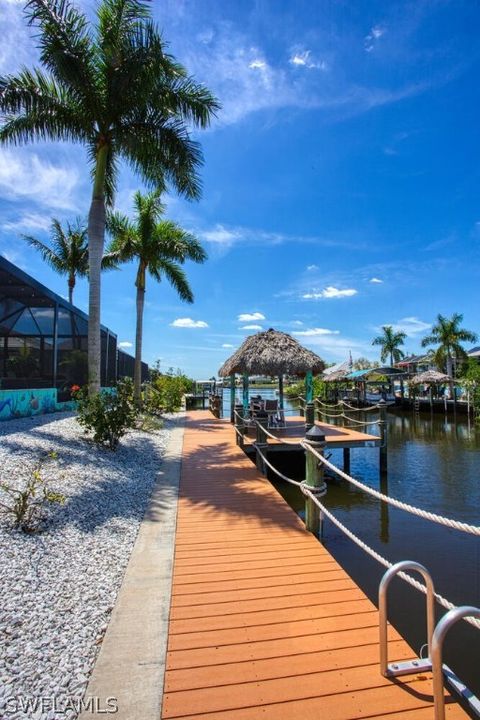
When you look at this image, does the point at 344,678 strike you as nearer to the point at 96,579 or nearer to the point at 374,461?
the point at 96,579

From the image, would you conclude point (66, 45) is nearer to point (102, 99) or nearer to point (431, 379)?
point (102, 99)

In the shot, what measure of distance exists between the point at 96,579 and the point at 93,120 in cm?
1103

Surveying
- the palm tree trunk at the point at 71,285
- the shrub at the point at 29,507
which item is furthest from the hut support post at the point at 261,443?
the palm tree trunk at the point at 71,285

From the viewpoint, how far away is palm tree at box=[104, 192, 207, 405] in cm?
1670

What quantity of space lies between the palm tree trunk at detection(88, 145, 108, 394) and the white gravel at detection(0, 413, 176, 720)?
Result: 2.65m

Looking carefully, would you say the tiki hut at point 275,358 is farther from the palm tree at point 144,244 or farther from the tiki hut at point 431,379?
the tiki hut at point 431,379

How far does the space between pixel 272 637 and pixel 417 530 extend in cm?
579

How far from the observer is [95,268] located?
32.7ft

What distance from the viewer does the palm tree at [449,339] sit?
40938 millimetres

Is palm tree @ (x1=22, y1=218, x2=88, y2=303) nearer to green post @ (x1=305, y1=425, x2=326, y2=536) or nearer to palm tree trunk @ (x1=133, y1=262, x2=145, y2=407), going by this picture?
palm tree trunk @ (x1=133, y1=262, x2=145, y2=407)

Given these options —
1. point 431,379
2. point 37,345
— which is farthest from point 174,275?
point 431,379

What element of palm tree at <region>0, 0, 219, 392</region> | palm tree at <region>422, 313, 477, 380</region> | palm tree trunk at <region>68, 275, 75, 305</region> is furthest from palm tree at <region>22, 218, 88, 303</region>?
palm tree at <region>422, 313, 477, 380</region>

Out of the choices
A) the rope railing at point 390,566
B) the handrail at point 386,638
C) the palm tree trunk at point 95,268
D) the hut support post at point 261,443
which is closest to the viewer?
the rope railing at point 390,566

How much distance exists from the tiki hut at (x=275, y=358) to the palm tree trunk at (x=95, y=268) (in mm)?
5551
